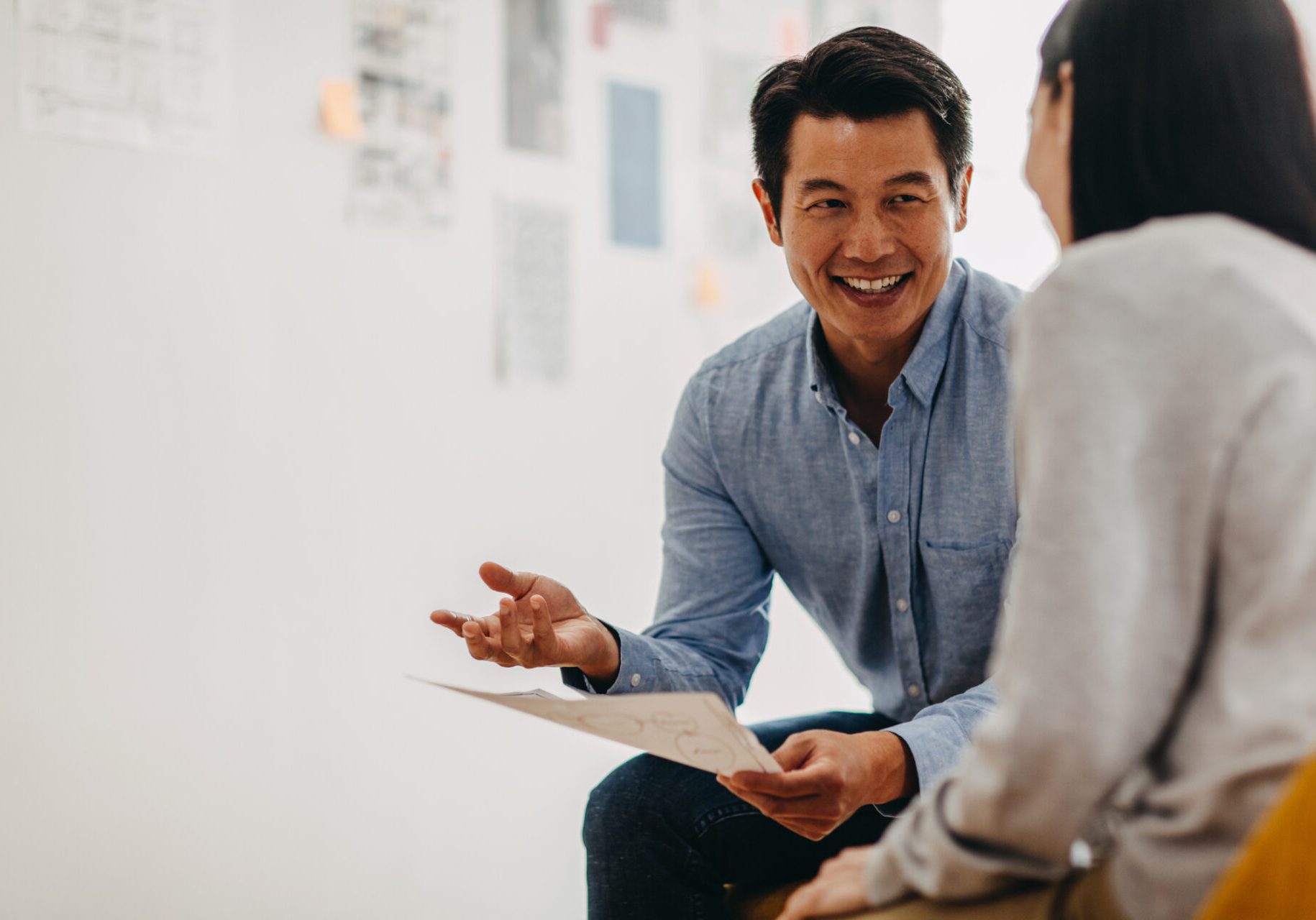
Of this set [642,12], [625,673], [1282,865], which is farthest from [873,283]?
[642,12]

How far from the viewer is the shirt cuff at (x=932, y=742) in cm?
107

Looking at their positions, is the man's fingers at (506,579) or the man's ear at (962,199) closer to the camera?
the man's fingers at (506,579)

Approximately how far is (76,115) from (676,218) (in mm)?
1086

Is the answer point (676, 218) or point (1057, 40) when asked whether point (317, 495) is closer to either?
point (676, 218)

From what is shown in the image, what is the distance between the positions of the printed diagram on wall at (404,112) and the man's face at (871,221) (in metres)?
0.79

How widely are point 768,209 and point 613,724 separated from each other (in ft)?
2.62

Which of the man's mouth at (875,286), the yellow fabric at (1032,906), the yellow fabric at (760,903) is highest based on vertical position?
the man's mouth at (875,286)

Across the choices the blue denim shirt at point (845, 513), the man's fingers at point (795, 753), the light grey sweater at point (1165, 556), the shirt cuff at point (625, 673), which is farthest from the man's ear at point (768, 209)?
the light grey sweater at point (1165, 556)

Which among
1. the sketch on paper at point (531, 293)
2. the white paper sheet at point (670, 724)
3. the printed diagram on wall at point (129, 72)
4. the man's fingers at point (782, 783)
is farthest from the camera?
the sketch on paper at point (531, 293)

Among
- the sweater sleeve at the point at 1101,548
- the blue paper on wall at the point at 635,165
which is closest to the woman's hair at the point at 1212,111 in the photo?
the sweater sleeve at the point at 1101,548

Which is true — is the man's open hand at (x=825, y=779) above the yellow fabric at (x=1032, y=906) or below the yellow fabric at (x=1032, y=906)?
below

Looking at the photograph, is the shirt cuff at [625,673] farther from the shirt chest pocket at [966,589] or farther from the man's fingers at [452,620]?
the shirt chest pocket at [966,589]

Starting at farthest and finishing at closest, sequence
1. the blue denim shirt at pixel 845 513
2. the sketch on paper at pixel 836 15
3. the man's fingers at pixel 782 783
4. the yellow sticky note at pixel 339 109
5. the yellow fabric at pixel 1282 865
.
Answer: the sketch on paper at pixel 836 15 → the yellow sticky note at pixel 339 109 → the blue denim shirt at pixel 845 513 → the man's fingers at pixel 782 783 → the yellow fabric at pixel 1282 865

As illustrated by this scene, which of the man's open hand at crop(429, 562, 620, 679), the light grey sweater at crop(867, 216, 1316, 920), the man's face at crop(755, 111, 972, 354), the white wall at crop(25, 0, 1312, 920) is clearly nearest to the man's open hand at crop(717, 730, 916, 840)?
the man's open hand at crop(429, 562, 620, 679)
